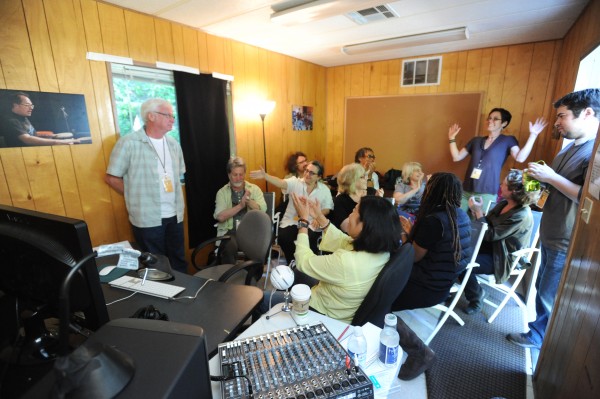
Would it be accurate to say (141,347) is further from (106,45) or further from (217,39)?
(217,39)

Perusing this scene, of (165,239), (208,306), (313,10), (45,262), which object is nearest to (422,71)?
(313,10)

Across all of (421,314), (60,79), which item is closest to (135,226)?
(60,79)

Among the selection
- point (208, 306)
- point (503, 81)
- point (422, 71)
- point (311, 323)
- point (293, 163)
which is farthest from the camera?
point (293, 163)

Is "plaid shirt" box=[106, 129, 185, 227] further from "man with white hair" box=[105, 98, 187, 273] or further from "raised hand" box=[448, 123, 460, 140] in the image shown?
"raised hand" box=[448, 123, 460, 140]

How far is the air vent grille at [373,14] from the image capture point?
2.38 meters

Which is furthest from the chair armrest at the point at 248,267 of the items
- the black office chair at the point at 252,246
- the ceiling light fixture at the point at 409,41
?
the ceiling light fixture at the point at 409,41

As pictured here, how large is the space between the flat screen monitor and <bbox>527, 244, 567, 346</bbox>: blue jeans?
2307mm

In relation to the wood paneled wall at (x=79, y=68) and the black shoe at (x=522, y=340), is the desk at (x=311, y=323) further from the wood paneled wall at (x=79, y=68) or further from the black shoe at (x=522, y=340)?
the wood paneled wall at (x=79, y=68)

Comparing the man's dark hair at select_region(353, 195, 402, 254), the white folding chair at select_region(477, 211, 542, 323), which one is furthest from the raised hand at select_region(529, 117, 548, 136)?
the man's dark hair at select_region(353, 195, 402, 254)

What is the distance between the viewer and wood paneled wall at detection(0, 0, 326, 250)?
1869 mm

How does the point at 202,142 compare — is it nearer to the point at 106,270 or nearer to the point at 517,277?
the point at 106,270

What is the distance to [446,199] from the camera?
6.04 ft

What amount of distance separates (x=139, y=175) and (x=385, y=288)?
200cm

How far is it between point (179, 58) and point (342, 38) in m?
1.68
